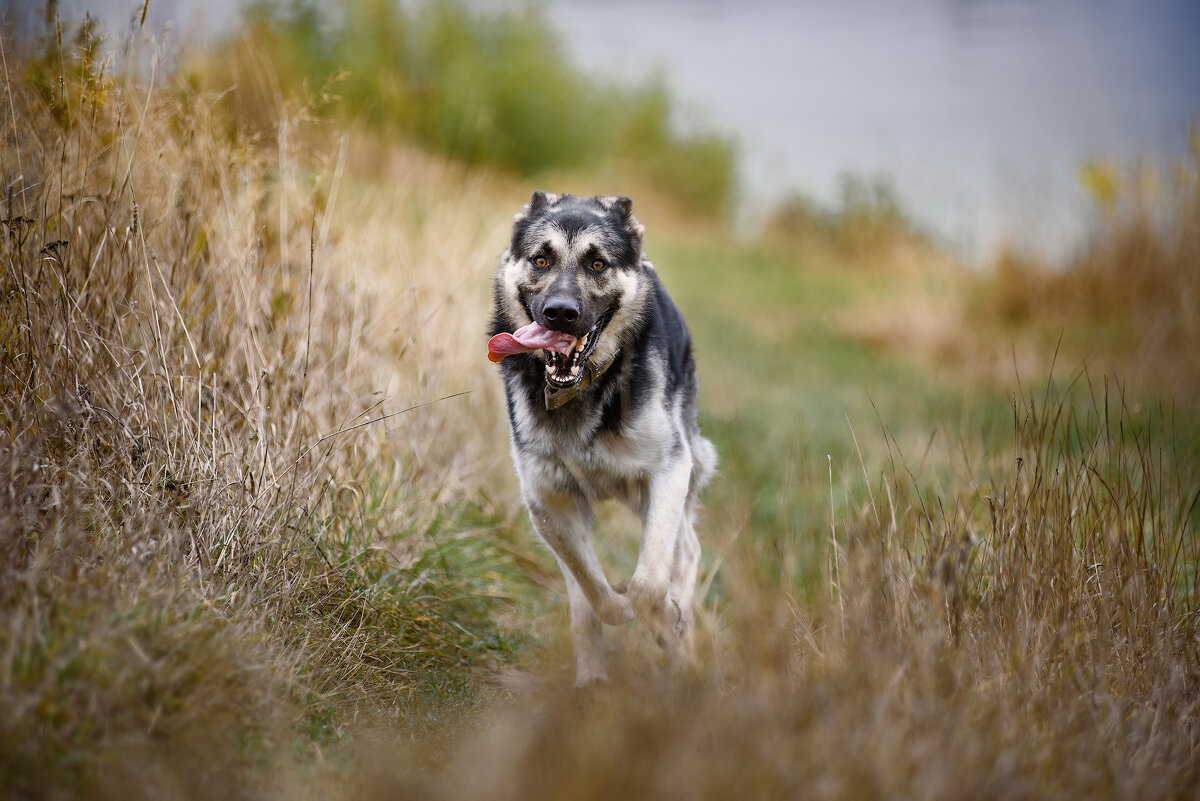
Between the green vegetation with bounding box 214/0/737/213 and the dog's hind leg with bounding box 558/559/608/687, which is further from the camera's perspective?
the green vegetation with bounding box 214/0/737/213

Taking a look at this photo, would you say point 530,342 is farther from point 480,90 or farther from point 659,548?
point 480,90

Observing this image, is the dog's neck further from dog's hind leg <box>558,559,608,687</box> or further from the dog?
dog's hind leg <box>558,559,608,687</box>

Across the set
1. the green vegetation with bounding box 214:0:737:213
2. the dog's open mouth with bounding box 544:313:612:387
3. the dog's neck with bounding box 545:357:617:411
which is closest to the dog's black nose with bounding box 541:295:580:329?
the dog's open mouth with bounding box 544:313:612:387

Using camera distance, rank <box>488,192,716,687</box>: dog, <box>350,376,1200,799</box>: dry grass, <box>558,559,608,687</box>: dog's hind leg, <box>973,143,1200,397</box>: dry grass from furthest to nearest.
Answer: <box>973,143,1200,397</box>: dry grass
<box>558,559,608,687</box>: dog's hind leg
<box>488,192,716,687</box>: dog
<box>350,376,1200,799</box>: dry grass

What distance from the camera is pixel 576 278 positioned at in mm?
3805

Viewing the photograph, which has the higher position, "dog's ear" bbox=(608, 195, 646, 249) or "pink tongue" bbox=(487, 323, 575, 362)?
"dog's ear" bbox=(608, 195, 646, 249)

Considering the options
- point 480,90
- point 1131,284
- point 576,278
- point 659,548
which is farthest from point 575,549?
point 480,90

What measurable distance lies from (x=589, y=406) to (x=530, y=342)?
41 centimetres

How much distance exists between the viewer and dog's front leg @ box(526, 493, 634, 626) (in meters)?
3.78

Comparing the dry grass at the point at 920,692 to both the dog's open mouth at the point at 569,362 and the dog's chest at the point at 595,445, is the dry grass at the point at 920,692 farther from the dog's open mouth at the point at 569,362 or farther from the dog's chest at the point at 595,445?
the dog's open mouth at the point at 569,362

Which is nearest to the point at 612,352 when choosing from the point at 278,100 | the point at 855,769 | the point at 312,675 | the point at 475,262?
the point at 312,675

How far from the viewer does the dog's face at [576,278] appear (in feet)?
11.9

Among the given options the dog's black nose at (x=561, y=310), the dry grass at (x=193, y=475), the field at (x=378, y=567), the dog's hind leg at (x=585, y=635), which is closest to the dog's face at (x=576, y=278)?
the dog's black nose at (x=561, y=310)

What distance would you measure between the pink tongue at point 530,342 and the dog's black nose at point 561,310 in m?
0.08
